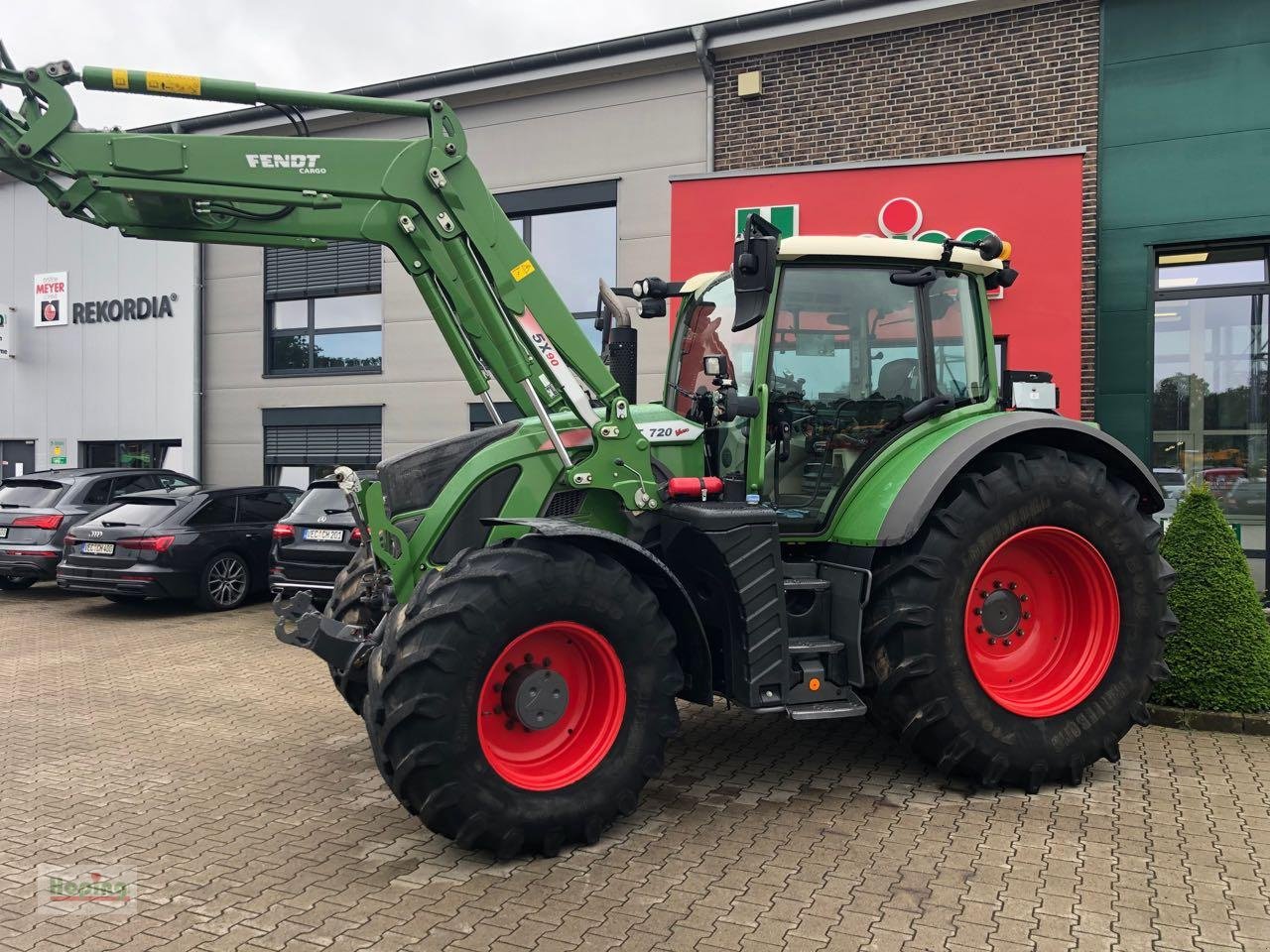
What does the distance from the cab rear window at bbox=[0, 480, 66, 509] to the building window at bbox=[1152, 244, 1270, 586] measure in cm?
1206

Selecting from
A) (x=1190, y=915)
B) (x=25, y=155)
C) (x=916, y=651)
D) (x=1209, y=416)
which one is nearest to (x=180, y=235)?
(x=25, y=155)

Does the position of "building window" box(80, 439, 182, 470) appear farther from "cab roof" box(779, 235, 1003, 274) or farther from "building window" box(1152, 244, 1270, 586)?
"building window" box(1152, 244, 1270, 586)

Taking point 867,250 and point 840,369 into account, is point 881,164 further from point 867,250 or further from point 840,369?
point 840,369

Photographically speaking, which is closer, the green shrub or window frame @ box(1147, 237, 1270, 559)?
the green shrub

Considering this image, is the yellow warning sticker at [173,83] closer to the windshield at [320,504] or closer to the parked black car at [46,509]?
the windshield at [320,504]

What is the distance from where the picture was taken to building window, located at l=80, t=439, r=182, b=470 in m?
15.0

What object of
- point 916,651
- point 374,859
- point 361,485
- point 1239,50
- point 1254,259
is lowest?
point 374,859

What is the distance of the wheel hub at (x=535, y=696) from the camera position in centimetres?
398

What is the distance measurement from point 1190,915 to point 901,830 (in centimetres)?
111

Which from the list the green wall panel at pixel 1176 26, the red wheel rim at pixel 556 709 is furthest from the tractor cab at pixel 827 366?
the green wall panel at pixel 1176 26

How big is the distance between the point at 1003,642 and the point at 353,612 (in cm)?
333

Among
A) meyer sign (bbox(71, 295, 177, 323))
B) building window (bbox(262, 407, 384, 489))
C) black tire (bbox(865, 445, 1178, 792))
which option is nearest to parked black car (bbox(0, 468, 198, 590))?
building window (bbox(262, 407, 384, 489))

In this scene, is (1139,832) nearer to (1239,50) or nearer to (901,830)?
(901,830)

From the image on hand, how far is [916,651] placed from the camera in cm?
445
